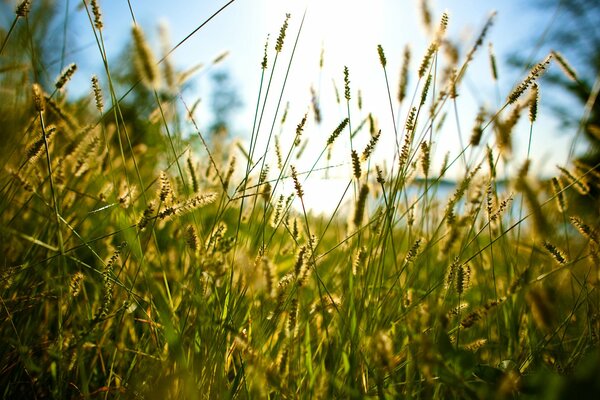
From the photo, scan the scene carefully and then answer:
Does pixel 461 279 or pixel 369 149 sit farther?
pixel 369 149

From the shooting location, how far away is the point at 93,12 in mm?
852

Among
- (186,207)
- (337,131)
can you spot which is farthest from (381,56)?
(186,207)

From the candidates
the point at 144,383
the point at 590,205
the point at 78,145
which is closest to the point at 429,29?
the point at 78,145

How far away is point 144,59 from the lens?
832 mm

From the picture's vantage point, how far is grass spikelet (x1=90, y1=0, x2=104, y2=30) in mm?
838

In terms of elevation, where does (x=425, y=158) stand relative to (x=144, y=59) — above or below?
below

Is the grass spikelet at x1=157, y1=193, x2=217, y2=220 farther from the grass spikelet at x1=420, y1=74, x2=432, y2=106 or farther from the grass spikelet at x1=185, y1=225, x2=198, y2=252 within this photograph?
the grass spikelet at x1=420, y1=74, x2=432, y2=106

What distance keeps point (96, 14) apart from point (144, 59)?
0.13 metres

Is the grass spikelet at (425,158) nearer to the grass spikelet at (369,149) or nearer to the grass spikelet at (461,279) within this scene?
the grass spikelet at (369,149)

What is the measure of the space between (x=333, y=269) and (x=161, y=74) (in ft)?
2.41

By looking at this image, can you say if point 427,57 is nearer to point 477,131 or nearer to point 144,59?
point 477,131

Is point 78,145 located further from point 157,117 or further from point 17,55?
point 17,55

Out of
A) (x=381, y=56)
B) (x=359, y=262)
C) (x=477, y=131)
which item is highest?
(x=381, y=56)

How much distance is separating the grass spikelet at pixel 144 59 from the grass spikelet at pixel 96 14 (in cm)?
6
